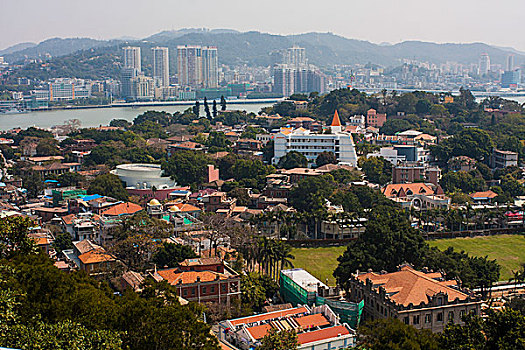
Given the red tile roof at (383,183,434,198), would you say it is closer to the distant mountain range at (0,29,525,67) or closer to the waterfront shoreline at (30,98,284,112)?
the waterfront shoreline at (30,98,284,112)

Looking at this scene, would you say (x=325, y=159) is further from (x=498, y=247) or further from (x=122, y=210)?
(x=122, y=210)

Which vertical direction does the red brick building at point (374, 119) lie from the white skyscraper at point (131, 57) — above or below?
below

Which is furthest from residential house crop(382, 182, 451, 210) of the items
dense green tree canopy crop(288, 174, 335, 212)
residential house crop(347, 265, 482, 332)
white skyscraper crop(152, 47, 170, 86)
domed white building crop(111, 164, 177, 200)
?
white skyscraper crop(152, 47, 170, 86)

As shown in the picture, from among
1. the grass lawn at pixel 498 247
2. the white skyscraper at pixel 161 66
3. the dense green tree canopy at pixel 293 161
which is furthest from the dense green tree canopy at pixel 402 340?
the white skyscraper at pixel 161 66

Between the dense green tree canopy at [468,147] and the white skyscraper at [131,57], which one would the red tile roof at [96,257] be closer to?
the dense green tree canopy at [468,147]

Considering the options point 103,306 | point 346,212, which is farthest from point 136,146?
point 103,306
